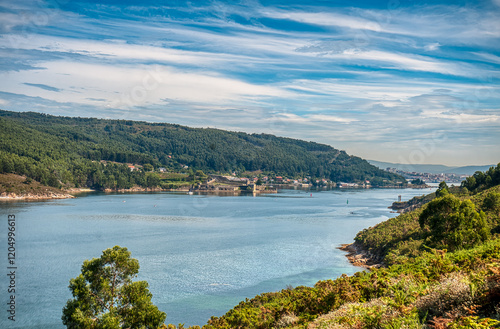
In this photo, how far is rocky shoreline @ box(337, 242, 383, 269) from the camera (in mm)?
29094

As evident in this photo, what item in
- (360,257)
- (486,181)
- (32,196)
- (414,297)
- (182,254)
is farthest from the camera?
(32,196)

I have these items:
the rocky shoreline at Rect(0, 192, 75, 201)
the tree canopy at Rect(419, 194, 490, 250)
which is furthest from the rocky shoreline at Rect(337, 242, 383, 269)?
the rocky shoreline at Rect(0, 192, 75, 201)

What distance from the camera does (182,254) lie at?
3269cm

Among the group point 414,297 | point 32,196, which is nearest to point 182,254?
point 414,297

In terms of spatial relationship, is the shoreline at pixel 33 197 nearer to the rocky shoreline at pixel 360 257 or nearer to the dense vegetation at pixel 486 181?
the rocky shoreline at pixel 360 257

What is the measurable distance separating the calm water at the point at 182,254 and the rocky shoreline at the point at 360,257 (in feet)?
2.91

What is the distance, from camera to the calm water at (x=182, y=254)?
68.9 ft

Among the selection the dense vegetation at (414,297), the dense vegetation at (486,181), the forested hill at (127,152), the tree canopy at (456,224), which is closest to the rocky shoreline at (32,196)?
the forested hill at (127,152)

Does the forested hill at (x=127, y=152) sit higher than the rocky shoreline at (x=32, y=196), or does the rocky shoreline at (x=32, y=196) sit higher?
the forested hill at (x=127, y=152)

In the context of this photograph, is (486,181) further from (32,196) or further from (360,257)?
(32,196)

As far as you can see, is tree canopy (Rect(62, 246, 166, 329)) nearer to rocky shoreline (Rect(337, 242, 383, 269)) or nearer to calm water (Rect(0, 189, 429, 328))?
calm water (Rect(0, 189, 429, 328))

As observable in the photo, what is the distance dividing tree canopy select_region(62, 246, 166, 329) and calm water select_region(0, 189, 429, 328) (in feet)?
17.5

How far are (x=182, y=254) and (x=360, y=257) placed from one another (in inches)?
545

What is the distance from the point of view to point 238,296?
22.0 meters
